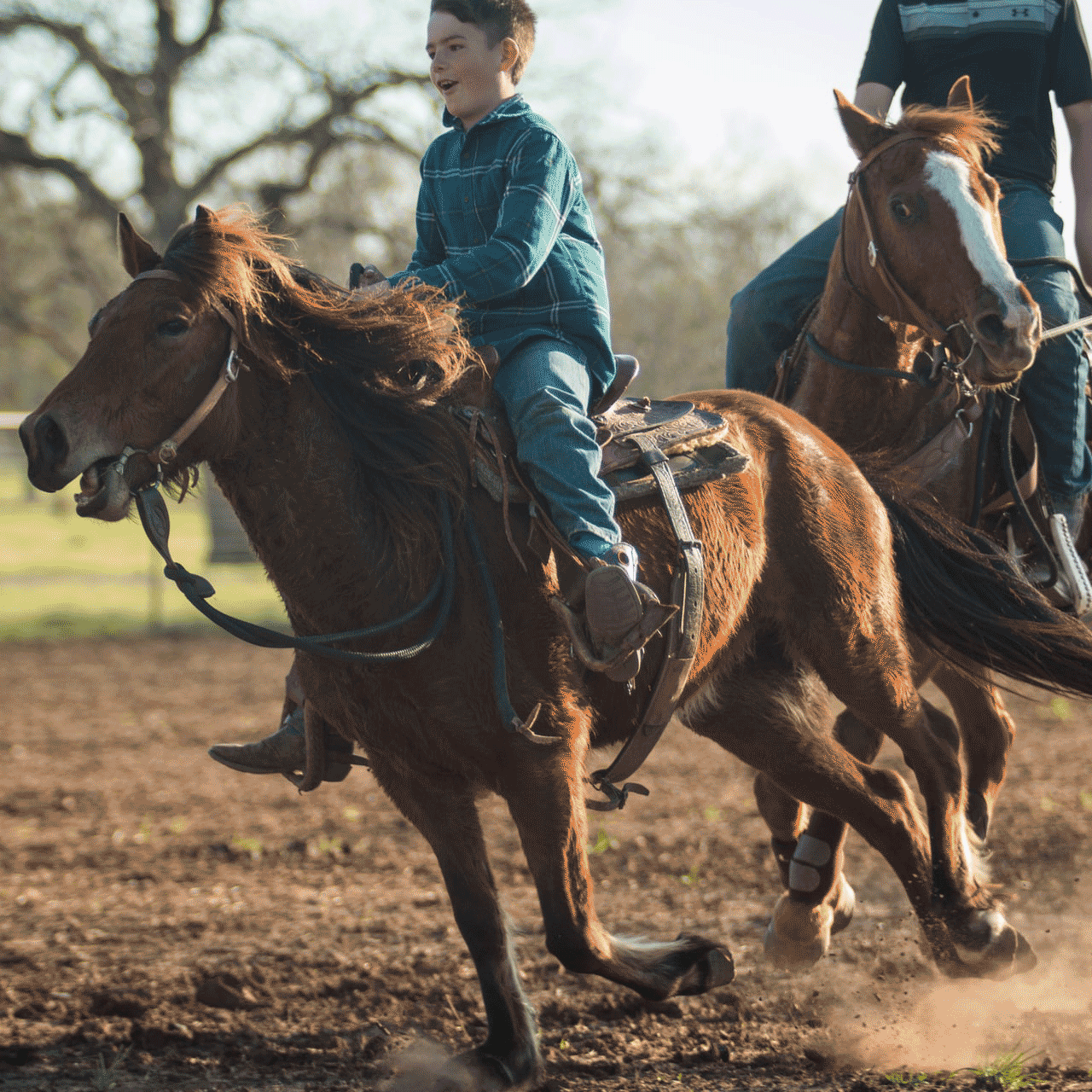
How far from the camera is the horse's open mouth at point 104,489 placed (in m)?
2.63

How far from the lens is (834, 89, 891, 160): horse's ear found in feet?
13.9

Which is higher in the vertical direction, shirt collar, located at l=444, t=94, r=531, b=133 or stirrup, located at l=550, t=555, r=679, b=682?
shirt collar, located at l=444, t=94, r=531, b=133

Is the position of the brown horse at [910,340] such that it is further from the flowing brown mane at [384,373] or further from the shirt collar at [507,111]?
the flowing brown mane at [384,373]

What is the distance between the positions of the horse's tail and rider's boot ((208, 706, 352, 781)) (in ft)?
6.04

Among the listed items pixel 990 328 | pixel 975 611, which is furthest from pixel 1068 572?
pixel 990 328

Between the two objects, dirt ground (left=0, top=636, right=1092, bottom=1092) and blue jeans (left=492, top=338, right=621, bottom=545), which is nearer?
blue jeans (left=492, top=338, right=621, bottom=545)

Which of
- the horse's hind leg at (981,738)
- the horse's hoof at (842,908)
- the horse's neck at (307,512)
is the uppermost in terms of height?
the horse's neck at (307,512)

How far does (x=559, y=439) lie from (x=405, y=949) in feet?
8.48

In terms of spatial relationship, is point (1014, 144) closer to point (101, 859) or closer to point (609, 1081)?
point (609, 1081)

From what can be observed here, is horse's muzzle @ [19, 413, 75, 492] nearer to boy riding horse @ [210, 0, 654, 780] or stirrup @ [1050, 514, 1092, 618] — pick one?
boy riding horse @ [210, 0, 654, 780]

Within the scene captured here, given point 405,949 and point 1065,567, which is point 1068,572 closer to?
point 1065,567

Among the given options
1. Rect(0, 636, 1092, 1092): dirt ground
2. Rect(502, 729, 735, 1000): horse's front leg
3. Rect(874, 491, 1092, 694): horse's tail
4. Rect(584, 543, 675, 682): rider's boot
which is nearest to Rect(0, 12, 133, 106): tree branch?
Rect(0, 636, 1092, 1092): dirt ground

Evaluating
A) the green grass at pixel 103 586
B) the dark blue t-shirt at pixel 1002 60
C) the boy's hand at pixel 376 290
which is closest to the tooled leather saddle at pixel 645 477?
the boy's hand at pixel 376 290

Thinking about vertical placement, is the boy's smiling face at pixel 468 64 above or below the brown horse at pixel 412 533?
above
